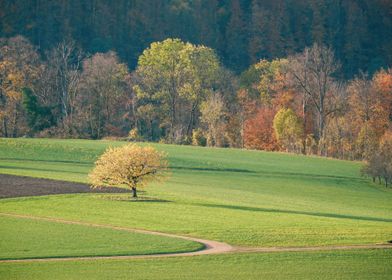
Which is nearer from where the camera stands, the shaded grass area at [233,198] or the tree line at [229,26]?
the shaded grass area at [233,198]

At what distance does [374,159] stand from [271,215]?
24.2 m

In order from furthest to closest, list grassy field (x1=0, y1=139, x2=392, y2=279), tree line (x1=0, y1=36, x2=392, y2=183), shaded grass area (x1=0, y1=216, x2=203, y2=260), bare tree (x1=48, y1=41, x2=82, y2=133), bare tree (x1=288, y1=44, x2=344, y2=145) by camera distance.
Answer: bare tree (x1=48, y1=41, x2=82, y2=133), bare tree (x1=288, y1=44, x2=344, y2=145), tree line (x1=0, y1=36, x2=392, y2=183), shaded grass area (x1=0, y1=216, x2=203, y2=260), grassy field (x1=0, y1=139, x2=392, y2=279)

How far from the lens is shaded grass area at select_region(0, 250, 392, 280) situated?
39.6m

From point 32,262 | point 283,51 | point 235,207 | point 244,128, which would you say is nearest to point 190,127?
point 244,128

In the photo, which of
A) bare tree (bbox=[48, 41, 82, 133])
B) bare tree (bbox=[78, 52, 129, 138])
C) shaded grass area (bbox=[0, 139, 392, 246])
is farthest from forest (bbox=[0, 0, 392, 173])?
shaded grass area (bbox=[0, 139, 392, 246])

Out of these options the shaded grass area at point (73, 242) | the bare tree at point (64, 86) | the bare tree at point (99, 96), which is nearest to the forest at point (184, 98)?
the bare tree at point (99, 96)

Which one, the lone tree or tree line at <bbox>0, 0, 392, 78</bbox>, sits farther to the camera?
tree line at <bbox>0, 0, 392, 78</bbox>

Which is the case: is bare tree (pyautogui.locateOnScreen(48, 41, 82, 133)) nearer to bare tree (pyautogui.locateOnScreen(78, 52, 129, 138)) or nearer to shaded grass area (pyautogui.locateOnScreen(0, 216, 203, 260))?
bare tree (pyautogui.locateOnScreen(78, 52, 129, 138))

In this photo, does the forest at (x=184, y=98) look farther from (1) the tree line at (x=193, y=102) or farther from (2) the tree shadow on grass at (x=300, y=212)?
(2) the tree shadow on grass at (x=300, y=212)

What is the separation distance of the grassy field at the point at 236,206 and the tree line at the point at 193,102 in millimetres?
12404

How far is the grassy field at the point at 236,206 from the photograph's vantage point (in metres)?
42.1

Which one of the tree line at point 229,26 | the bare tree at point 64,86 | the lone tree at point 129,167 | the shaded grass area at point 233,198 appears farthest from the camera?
the tree line at point 229,26

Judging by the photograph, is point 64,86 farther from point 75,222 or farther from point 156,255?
point 156,255

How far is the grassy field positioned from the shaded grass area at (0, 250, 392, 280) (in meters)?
0.04
